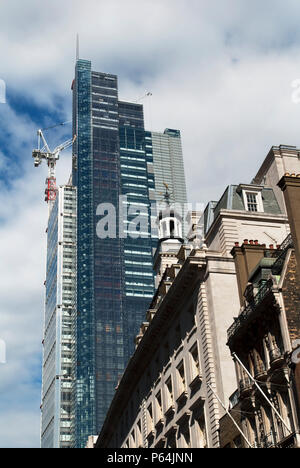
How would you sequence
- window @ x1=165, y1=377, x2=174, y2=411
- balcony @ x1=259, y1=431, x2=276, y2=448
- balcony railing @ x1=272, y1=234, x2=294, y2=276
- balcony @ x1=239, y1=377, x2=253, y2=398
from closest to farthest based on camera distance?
1. balcony @ x1=259, y1=431, x2=276, y2=448
2. balcony railing @ x1=272, y1=234, x2=294, y2=276
3. balcony @ x1=239, y1=377, x2=253, y2=398
4. window @ x1=165, y1=377, x2=174, y2=411

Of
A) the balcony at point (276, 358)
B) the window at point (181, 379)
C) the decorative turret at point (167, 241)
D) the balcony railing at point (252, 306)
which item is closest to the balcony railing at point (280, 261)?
the balcony railing at point (252, 306)

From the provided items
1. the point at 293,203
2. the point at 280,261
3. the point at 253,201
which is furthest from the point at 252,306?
the point at 253,201

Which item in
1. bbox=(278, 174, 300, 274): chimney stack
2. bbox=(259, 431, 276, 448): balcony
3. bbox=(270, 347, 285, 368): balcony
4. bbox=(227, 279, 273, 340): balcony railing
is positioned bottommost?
bbox=(259, 431, 276, 448): balcony

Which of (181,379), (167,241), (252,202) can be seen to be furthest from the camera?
(167,241)

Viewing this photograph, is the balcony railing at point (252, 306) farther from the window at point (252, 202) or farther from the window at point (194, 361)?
the window at point (252, 202)

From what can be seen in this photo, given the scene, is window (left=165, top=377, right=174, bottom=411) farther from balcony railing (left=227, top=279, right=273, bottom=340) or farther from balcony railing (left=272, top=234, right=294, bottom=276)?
balcony railing (left=272, top=234, right=294, bottom=276)

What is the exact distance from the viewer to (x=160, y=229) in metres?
82.1

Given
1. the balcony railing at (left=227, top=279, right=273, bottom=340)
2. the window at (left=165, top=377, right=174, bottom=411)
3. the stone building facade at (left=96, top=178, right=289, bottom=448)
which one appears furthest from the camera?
the window at (left=165, top=377, right=174, bottom=411)

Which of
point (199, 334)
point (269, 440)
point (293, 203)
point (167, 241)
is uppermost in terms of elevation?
point (167, 241)

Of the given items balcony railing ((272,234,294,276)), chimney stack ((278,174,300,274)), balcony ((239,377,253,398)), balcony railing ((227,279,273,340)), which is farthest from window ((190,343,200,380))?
chimney stack ((278,174,300,274))

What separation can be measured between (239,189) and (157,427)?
21.5 m

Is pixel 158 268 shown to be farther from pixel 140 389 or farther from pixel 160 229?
pixel 140 389

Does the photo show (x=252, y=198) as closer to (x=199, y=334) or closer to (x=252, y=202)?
(x=252, y=202)
